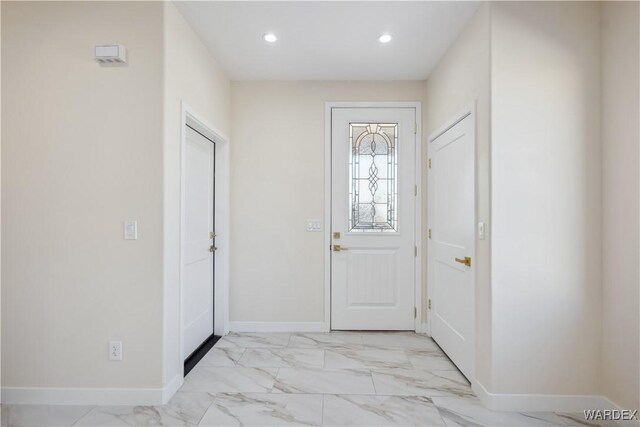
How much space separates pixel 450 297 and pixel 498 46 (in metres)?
1.88

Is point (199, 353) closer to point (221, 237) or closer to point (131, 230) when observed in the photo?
point (221, 237)

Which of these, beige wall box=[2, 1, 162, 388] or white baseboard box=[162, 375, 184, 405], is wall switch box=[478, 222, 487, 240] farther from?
white baseboard box=[162, 375, 184, 405]

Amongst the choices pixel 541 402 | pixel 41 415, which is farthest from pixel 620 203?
pixel 41 415

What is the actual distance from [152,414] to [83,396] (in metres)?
0.50

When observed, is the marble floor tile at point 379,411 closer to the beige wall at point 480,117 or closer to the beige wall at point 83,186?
the beige wall at point 480,117

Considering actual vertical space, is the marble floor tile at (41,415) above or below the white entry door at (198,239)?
below

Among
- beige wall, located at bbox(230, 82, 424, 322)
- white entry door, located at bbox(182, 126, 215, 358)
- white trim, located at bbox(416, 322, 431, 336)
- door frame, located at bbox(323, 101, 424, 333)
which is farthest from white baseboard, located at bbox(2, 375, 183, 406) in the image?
white trim, located at bbox(416, 322, 431, 336)

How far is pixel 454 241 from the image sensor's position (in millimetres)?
2812

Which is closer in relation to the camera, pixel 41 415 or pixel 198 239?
pixel 41 415

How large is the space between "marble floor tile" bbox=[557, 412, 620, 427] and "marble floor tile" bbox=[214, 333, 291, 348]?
6.98 feet

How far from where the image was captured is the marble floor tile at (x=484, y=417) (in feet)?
6.72

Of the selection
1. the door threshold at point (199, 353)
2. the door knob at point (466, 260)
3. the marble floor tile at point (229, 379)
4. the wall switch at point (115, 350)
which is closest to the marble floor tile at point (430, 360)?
the door knob at point (466, 260)

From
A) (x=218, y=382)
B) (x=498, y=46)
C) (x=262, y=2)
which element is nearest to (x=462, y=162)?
(x=498, y=46)

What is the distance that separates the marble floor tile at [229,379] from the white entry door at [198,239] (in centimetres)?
31
